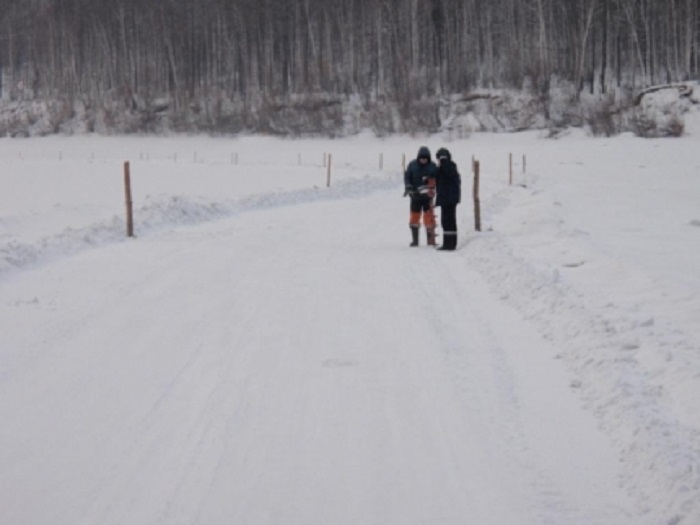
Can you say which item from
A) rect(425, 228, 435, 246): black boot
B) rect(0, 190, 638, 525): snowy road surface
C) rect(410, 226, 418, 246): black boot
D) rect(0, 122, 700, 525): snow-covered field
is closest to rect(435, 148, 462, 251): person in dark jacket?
rect(425, 228, 435, 246): black boot

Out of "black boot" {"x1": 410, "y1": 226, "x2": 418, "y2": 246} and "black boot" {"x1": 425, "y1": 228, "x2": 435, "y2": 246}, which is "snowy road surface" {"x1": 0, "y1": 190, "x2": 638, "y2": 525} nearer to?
"black boot" {"x1": 410, "y1": 226, "x2": 418, "y2": 246}

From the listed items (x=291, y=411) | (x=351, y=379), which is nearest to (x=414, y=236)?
(x=351, y=379)

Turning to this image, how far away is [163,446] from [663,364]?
154 inches

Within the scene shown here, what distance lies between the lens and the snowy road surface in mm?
4984

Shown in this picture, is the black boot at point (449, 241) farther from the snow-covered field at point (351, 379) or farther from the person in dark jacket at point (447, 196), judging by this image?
the snow-covered field at point (351, 379)

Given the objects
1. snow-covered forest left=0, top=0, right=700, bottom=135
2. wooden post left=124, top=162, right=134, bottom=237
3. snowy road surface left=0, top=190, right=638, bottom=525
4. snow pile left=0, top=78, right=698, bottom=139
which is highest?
snow-covered forest left=0, top=0, right=700, bottom=135

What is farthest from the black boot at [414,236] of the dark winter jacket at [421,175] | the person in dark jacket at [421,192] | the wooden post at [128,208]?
the wooden post at [128,208]

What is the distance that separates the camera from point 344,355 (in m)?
8.11

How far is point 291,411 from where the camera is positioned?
6480 mm

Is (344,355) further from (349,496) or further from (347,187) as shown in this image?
(347,187)

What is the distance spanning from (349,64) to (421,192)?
62.9 meters

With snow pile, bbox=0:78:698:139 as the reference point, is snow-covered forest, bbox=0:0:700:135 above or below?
above

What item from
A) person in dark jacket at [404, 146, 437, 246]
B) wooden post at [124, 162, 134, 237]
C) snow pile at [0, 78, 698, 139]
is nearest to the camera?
person in dark jacket at [404, 146, 437, 246]

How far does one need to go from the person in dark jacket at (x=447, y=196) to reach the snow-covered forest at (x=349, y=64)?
40.8 metres
